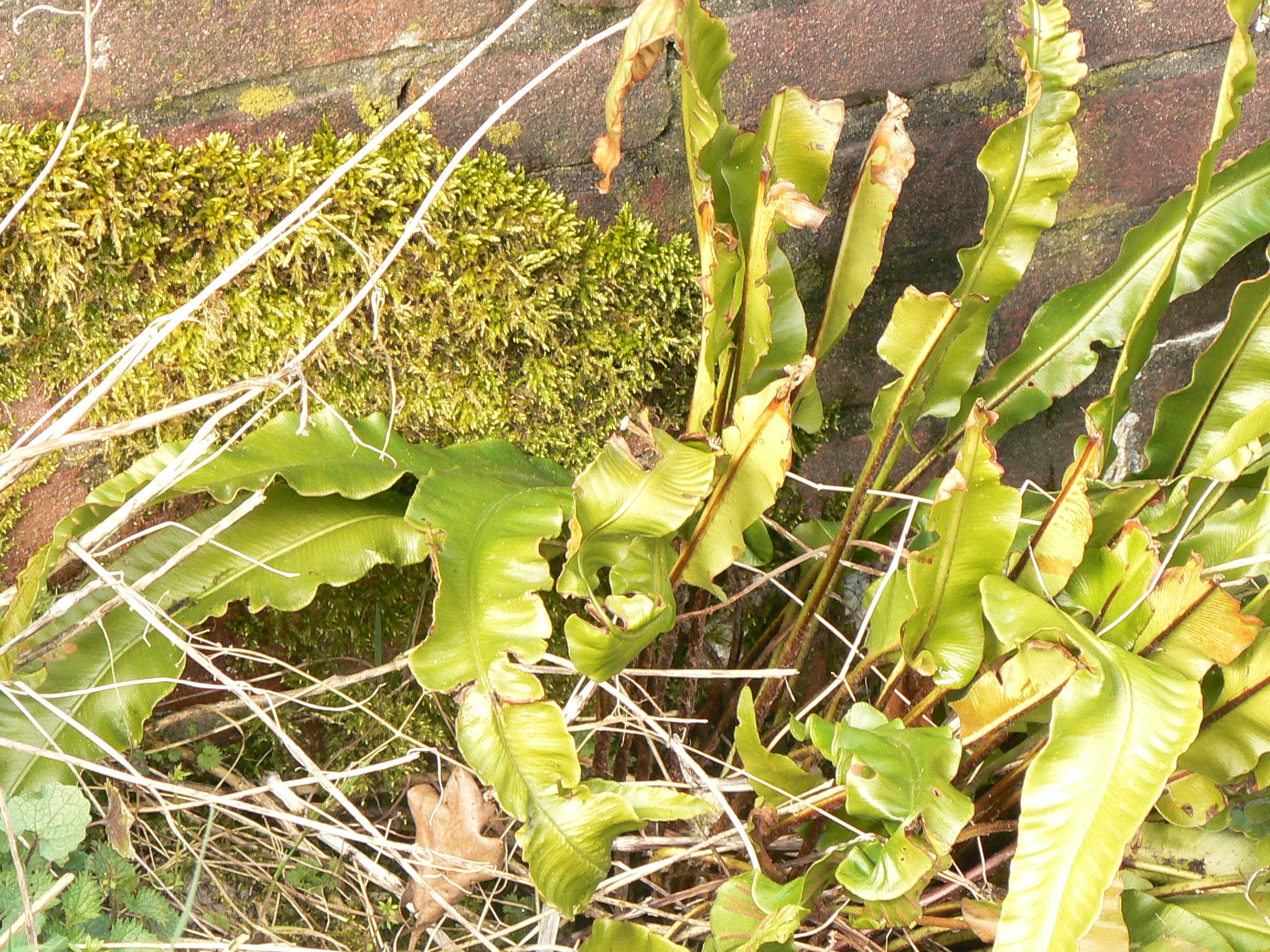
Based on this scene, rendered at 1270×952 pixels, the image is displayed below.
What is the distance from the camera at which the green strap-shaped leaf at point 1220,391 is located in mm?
830

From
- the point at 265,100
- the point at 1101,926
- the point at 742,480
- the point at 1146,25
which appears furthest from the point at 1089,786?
the point at 265,100

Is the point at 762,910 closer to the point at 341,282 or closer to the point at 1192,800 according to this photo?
the point at 1192,800

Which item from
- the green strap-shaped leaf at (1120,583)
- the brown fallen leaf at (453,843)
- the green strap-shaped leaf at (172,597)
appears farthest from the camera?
the brown fallen leaf at (453,843)

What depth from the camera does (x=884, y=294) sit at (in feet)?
3.40

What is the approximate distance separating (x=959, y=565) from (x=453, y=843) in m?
0.55

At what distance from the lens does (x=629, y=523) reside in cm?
72

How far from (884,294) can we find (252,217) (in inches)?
25.7

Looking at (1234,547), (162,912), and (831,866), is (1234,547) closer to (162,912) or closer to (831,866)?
(831,866)

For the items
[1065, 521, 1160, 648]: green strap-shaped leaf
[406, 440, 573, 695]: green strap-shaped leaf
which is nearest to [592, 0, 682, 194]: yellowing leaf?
[406, 440, 573, 695]: green strap-shaped leaf

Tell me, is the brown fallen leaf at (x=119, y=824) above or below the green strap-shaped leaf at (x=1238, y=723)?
below

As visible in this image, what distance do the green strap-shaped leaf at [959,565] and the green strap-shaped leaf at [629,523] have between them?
7.0 inches

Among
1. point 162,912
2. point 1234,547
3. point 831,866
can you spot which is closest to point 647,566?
point 831,866

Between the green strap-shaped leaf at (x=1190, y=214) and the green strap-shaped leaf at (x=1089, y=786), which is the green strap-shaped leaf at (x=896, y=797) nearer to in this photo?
the green strap-shaped leaf at (x=1089, y=786)

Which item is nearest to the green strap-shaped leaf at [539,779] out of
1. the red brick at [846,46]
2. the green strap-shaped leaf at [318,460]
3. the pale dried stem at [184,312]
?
the green strap-shaped leaf at [318,460]
